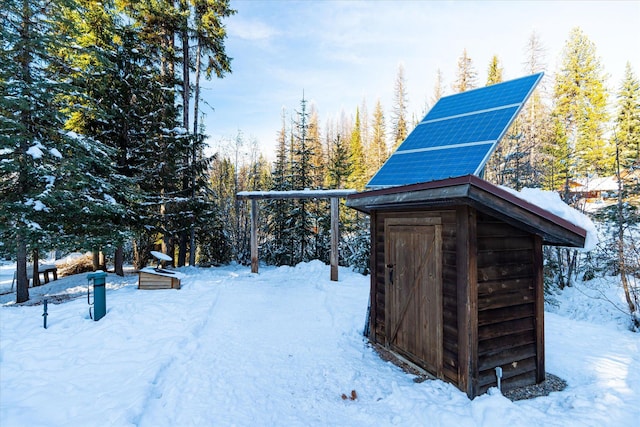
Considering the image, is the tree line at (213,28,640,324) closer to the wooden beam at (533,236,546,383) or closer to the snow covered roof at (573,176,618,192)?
the snow covered roof at (573,176,618,192)

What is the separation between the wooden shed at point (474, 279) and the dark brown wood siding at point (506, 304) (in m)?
0.01

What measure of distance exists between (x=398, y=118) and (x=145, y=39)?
22.5 meters

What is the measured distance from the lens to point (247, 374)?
417 cm

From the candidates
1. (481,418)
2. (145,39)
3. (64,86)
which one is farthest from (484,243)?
(145,39)

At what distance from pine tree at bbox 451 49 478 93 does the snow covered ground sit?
18.6m

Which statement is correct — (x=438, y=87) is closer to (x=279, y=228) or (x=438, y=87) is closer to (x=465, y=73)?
(x=465, y=73)

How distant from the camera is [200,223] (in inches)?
483

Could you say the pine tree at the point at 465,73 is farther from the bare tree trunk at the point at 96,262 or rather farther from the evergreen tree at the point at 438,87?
the bare tree trunk at the point at 96,262

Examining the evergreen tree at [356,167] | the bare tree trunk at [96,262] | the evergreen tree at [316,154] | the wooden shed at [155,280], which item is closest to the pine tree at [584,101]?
the evergreen tree at [356,167]

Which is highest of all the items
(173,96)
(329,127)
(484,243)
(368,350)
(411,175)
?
(329,127)

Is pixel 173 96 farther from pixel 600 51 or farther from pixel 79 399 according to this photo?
pixel 600 51

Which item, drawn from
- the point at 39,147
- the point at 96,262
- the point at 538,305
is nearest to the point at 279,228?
the point at 96,262

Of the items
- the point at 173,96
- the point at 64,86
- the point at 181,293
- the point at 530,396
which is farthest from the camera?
the point at 173,96

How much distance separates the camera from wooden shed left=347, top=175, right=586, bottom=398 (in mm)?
3293
